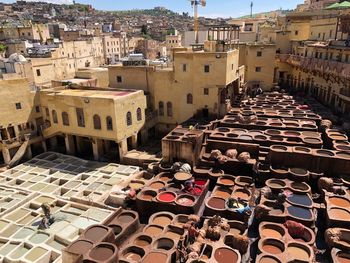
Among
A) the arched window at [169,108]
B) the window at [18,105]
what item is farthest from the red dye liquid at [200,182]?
the window at [18,105]

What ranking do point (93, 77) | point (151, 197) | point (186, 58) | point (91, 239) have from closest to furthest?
point (91, 239)
point (151, 197)
point (186, 58)
point (93, 77)

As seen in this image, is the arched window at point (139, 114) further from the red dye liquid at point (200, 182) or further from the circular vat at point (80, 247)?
the circular vat at point (80, 247)

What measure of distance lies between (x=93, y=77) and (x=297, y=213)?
3223 centimetres

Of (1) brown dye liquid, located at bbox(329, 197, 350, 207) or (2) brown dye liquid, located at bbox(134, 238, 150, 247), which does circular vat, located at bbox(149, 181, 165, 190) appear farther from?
(1) brown dye liquid, located at bbox(329, 197, 350, 207)

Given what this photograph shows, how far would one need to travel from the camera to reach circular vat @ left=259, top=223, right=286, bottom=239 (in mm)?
19469

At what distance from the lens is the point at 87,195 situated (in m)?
27.2

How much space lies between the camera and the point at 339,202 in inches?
865

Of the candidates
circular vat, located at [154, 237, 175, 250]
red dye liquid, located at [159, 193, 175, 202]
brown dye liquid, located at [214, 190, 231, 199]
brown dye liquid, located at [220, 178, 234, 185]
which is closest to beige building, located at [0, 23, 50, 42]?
red dye liquid, located at [159, 193, 175, 202]

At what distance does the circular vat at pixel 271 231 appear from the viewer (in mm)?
19469

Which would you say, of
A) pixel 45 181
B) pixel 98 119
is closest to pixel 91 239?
pixel 45 181

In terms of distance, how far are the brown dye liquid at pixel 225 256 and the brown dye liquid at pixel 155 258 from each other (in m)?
2.97

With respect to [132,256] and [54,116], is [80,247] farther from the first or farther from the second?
[54,116]

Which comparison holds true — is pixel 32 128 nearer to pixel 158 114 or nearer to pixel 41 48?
pixel 158 114

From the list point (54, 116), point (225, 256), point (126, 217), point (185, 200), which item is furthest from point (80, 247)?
point (54, 116)
